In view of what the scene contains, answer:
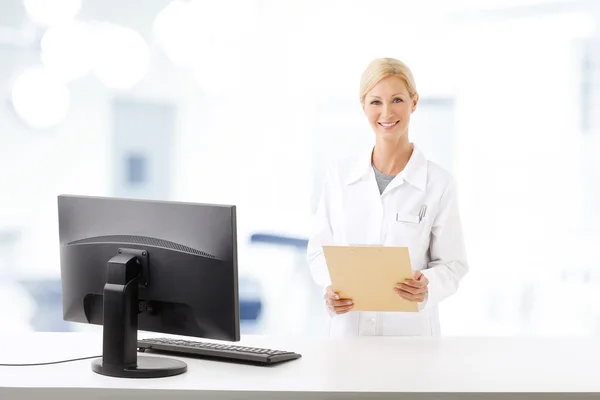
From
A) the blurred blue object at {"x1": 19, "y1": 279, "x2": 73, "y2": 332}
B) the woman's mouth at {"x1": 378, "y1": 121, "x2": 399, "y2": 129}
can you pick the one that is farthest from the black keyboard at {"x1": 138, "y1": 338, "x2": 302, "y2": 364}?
the blurred blue object at {"x1": 19, "y1": 279, "x2": 73, "y2": 332}

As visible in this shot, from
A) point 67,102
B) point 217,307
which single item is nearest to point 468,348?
point 217,307

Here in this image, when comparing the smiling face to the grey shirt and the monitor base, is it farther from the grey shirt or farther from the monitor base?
the monitor base

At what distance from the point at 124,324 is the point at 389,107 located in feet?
4.79

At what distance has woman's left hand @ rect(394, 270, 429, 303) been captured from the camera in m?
2.68

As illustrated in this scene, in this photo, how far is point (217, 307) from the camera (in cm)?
223

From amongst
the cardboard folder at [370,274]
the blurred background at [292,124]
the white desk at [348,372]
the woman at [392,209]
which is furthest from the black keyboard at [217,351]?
the blurred background at [292,124]

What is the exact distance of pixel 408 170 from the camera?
10.4ft

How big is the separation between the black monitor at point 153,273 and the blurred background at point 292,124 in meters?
2.63

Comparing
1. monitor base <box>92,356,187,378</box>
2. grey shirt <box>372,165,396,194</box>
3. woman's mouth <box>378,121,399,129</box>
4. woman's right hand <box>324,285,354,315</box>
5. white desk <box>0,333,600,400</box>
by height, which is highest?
woman's mouth <box>378,121,399,129</box>

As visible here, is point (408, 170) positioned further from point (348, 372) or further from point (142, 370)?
point (142, 370)

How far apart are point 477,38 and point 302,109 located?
1192mm

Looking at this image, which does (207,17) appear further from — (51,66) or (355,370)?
(355,370)

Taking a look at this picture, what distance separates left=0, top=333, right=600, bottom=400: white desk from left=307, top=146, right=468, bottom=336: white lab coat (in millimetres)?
384

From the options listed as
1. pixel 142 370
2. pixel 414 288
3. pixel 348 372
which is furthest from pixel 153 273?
pixel 414 288
